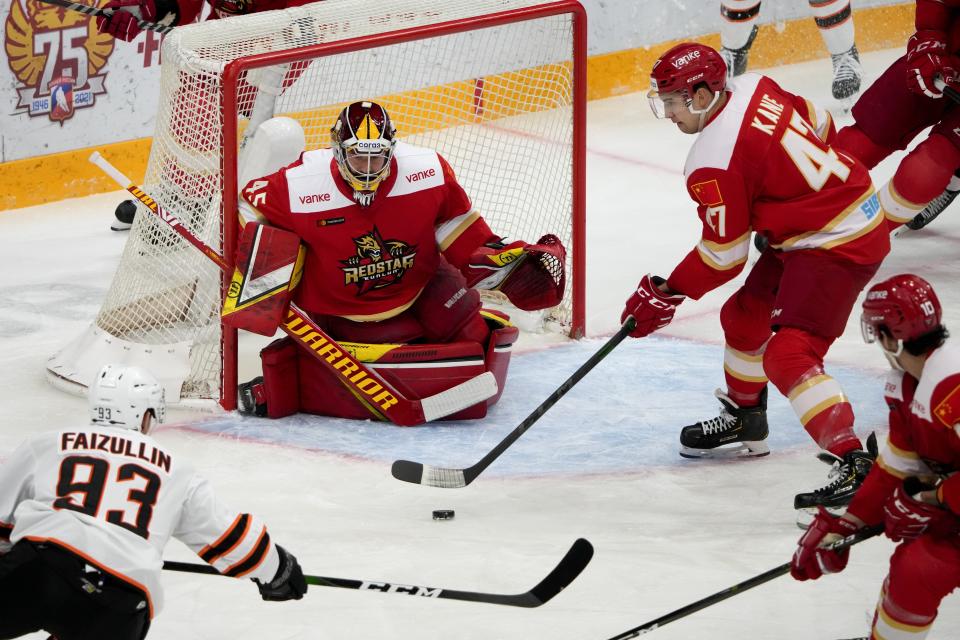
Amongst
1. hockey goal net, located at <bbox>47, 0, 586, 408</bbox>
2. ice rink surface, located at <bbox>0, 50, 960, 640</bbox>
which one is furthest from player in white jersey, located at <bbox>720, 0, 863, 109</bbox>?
hockey goal net, located at <bbox>47, 0, 586, 408</bbox>

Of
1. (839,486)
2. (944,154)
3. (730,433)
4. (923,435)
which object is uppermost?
(923,435)

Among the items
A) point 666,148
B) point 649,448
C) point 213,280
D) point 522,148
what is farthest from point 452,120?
point 666,148

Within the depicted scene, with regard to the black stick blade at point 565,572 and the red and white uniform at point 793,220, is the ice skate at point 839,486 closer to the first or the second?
the red and white uniform at point 793,220

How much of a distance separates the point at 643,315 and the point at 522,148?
145cm

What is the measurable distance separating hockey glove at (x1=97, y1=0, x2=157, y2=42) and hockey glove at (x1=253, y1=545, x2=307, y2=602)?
10.5 ft

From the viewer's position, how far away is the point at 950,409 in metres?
2.65

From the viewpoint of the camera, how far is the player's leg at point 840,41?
7355 mm

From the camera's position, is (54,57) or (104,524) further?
(54,57)

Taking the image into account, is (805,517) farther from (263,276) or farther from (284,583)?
(263,276)

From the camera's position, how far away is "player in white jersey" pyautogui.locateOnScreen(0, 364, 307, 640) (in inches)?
104

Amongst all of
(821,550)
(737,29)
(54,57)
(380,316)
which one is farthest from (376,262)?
(737,29)

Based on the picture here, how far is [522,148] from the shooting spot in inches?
209

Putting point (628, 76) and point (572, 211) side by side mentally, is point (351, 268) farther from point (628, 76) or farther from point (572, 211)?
point (628, 76)

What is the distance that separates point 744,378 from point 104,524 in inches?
78.7
